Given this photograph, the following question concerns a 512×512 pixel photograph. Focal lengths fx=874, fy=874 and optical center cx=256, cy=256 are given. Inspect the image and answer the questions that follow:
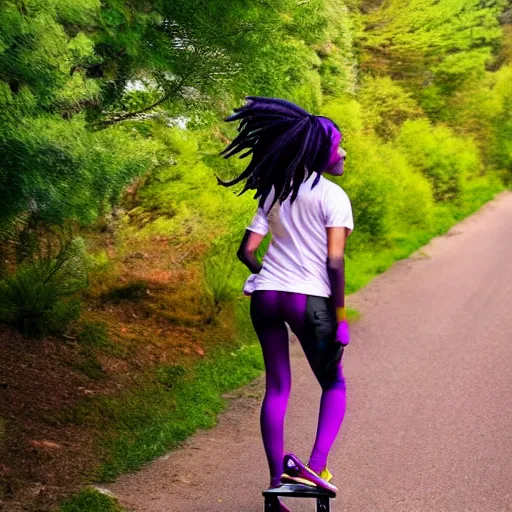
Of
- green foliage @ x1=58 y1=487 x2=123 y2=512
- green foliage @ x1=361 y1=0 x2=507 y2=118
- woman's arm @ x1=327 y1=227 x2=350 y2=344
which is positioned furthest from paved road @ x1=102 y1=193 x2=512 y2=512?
green foliage @ x1=361 y1=0 x2=507 y2=118

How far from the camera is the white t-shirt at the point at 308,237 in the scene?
400 centimetres

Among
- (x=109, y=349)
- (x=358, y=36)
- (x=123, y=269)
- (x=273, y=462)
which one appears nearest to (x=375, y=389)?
(x=109, y=349)

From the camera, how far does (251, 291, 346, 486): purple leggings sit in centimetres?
405

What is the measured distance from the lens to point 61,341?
7.44 meters

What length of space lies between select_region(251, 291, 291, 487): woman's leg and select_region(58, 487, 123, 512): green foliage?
873 millimetres

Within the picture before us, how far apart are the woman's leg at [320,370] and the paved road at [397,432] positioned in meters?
0.56

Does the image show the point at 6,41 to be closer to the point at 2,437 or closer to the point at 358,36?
the point at 2,437

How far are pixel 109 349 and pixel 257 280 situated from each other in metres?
3.76

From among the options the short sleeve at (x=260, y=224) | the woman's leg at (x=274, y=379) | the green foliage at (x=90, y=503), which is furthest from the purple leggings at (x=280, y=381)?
the green foliage at (x=90, y=503)

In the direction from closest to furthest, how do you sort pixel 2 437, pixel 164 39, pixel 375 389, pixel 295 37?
pixel 2 437 < pixel 164 39 < pixel 375 389 < pixel 295 37

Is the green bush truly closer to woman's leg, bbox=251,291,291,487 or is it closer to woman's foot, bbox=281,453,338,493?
woman's leg, bbox=251,291,291,487

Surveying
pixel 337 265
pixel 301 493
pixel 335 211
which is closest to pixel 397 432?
pixel 301 493

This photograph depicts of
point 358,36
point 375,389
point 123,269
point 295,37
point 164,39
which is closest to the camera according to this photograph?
point 164,39

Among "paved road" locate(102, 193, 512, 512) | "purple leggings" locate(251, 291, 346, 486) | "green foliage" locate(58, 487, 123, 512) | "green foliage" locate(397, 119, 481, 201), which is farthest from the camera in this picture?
"green foliage" locate(397, 119, 481, 201)
